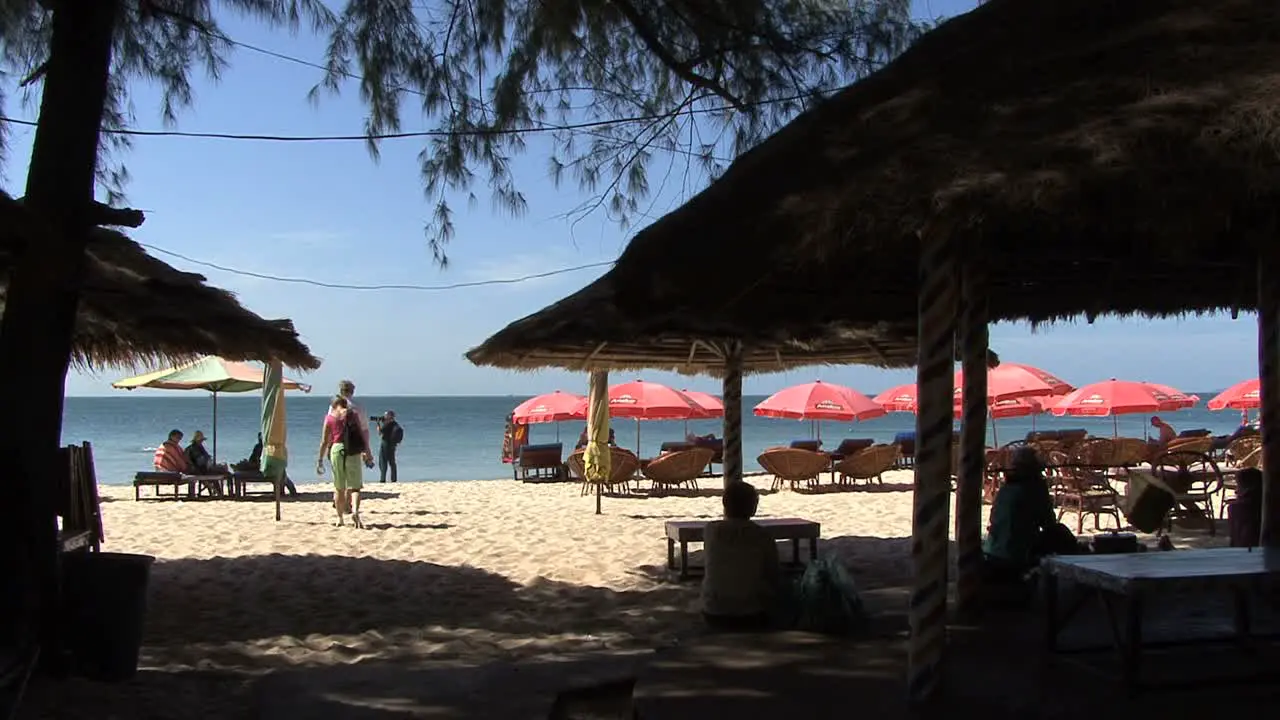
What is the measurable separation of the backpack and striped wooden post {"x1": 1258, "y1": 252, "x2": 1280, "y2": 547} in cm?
833

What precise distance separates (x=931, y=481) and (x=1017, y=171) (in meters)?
1.18

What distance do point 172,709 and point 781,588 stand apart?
3119mm

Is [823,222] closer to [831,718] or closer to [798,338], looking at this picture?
[831,718]

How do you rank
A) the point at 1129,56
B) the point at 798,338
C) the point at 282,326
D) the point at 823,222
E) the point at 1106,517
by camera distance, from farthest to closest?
the point at 1106,517
the point at 798,338
the point at 282,326
the point at 1129,56
the point at 823,222

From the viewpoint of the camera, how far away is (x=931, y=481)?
12.7ft

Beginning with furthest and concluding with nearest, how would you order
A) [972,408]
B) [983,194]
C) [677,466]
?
[677,466] → [972,408] → [983,194]

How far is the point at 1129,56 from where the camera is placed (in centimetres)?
434

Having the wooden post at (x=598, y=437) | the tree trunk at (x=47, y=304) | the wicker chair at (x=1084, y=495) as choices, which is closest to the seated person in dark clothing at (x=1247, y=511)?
the wicker chair at (x=1084, y=495)

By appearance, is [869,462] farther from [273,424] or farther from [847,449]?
[273,424]

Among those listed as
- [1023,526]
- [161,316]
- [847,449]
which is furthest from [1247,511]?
[847,449]

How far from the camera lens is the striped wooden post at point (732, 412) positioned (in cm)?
838

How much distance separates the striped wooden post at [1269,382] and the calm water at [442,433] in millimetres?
25642

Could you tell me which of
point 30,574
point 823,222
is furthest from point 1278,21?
point 30,574

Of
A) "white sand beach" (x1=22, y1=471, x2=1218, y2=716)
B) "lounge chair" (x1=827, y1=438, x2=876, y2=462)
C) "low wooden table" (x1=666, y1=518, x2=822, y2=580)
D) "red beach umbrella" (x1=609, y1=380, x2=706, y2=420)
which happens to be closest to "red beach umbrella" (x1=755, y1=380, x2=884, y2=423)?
"lounge chair" (x1=827, y1=438, x2=876, y2=462)
